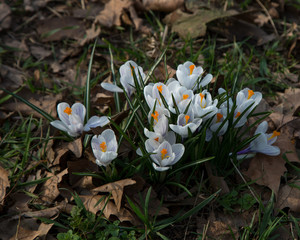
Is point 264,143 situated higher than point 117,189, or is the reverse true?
point 264,143

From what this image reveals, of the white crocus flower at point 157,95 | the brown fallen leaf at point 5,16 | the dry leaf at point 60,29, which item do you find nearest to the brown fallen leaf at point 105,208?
the white crocus flower at point 157,95

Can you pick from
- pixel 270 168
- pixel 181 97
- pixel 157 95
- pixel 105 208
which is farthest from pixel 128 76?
pixel 270 168

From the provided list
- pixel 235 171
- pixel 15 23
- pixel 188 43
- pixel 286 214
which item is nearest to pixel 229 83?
pixel 188 43

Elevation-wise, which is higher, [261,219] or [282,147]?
[282,147]

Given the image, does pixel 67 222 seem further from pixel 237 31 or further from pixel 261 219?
pixel 237 31

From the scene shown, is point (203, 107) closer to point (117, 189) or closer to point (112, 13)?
point (117, 189)

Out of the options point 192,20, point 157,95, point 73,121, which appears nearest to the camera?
point 157,95

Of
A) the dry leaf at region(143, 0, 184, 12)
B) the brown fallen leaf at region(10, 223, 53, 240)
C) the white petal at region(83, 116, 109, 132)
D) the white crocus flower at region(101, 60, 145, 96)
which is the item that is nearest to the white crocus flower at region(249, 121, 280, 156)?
the white crocus flower at region(101, 60, 145, 96)
